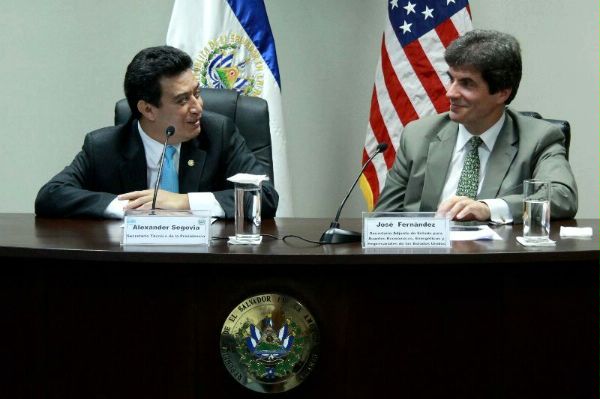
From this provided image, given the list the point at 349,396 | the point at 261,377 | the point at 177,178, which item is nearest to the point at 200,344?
the point at 261,377

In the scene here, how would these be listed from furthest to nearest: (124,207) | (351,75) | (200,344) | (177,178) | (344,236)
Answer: (351,75) < (177,178) < (124,207) < (344,236) < (200,344)

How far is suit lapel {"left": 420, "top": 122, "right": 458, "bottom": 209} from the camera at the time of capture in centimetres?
288

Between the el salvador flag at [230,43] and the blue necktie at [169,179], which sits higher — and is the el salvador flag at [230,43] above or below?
above

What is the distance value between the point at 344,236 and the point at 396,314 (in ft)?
0.79

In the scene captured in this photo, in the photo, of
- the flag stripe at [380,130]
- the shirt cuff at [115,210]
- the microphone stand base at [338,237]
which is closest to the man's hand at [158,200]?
the shirt cuff at [115,210]

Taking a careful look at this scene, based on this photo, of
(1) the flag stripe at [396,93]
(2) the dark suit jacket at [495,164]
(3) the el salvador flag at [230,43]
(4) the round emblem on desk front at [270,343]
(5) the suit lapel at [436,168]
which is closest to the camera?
(4) the round emblem on desk front at [270,343]

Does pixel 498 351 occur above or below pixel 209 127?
below

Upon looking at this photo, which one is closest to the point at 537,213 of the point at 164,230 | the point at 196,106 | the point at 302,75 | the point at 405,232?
the point at 405,232

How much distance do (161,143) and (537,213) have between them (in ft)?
4.72

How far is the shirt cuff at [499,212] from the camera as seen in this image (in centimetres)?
257

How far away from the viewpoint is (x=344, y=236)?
2143 millimetres

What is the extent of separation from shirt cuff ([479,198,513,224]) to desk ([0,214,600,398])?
1.66ft

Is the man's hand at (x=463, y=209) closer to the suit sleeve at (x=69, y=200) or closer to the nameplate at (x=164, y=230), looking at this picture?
the nameplate at (x=164, y=230)

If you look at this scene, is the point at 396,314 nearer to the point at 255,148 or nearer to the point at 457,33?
the point at 255,148
